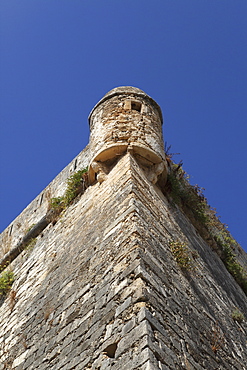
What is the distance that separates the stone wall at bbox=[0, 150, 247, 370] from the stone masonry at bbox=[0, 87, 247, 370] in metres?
0.01

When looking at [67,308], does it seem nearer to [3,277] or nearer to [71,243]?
[71,243]

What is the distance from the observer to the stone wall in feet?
10.4

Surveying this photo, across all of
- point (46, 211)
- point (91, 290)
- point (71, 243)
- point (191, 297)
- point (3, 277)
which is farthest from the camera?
point (46, 211)

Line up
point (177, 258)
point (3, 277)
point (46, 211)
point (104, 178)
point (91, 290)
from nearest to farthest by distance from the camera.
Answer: point (91, 290), point (177, 258), point (104, 178), point (3, 277), point (46, 211)

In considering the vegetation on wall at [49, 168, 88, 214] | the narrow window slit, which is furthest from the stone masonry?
the vegetation on wall at [49, 168, 88, 214]

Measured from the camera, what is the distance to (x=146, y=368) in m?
2.68

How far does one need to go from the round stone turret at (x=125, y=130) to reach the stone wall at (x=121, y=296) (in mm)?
224

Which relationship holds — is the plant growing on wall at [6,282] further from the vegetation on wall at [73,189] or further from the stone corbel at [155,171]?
the stone corbel at [155,171]

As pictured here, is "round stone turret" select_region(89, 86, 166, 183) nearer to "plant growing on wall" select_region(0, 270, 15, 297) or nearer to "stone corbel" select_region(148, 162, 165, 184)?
"stone corbel" select_region(148, 162, 165, 184)

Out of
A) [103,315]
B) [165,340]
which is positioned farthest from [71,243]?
[165,340]

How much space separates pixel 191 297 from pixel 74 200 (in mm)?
2710

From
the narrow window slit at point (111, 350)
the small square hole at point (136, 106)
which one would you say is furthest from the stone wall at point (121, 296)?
the small square hole at point (136, 106)

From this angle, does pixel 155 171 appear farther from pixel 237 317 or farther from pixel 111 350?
pixel 111 350

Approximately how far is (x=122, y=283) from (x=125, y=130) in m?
2.92
